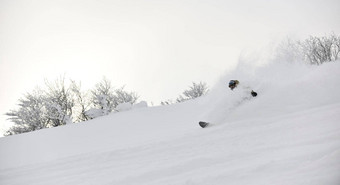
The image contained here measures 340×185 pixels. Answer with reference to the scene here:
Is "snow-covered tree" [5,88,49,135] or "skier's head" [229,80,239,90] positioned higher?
"snow-covered tree" [5,88,49,135]

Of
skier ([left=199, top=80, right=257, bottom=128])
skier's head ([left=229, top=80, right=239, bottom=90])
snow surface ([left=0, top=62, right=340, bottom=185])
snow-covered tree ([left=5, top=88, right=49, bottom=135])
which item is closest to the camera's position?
snow surface ([left=0, top=62, right=340, bottom=185])

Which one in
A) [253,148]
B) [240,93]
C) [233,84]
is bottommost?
[253,148]

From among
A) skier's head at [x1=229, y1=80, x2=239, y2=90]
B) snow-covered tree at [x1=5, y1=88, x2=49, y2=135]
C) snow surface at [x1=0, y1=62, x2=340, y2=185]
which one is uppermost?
snow-covered tree at [x1=5, y1=88, x2=49, y2=135]

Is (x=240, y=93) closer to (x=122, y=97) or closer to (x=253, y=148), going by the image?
(x=253, y=148)

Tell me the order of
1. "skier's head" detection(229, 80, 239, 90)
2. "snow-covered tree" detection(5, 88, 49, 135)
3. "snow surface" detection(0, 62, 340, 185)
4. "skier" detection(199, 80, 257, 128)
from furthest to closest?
"snow-covered tree" detection(5, 88, 49, 135) < "skier's head" detection(229, 80, 239, 90) < "skier" detection(199, 80, 257, 128) < "snow surface" detection(0, 62, 340, 185)

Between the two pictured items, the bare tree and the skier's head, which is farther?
the bare tree

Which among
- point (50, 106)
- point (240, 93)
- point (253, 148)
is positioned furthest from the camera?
point (50, 106)

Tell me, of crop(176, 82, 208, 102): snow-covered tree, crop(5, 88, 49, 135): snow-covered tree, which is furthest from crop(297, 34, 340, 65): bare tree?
crop(5, 88, 49, 135): snow-covered tree

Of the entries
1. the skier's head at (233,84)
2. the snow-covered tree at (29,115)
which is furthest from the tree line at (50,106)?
the skier's head at (233,84)

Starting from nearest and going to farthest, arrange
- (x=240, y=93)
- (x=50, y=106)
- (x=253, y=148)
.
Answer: (x=253, y=148) < (x=240, y=93) < (x=50, y=106)

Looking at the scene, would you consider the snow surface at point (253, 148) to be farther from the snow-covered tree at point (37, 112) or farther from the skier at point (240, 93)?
the snow-covered tree at point (37, 112)

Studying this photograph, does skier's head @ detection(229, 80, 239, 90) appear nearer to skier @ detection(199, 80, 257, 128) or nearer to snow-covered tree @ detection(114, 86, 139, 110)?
skier @ detection(199, 80, 257, 128)

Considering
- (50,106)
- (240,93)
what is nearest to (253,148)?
(240,93)

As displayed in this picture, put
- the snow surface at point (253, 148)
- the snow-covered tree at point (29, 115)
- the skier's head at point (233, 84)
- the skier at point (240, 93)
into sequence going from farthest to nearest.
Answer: the snow-covered tree at point (29, 115) < the skier's head at point (233, 84) < the skier at point (240, 93) < the snow surface at point (253, 148)
